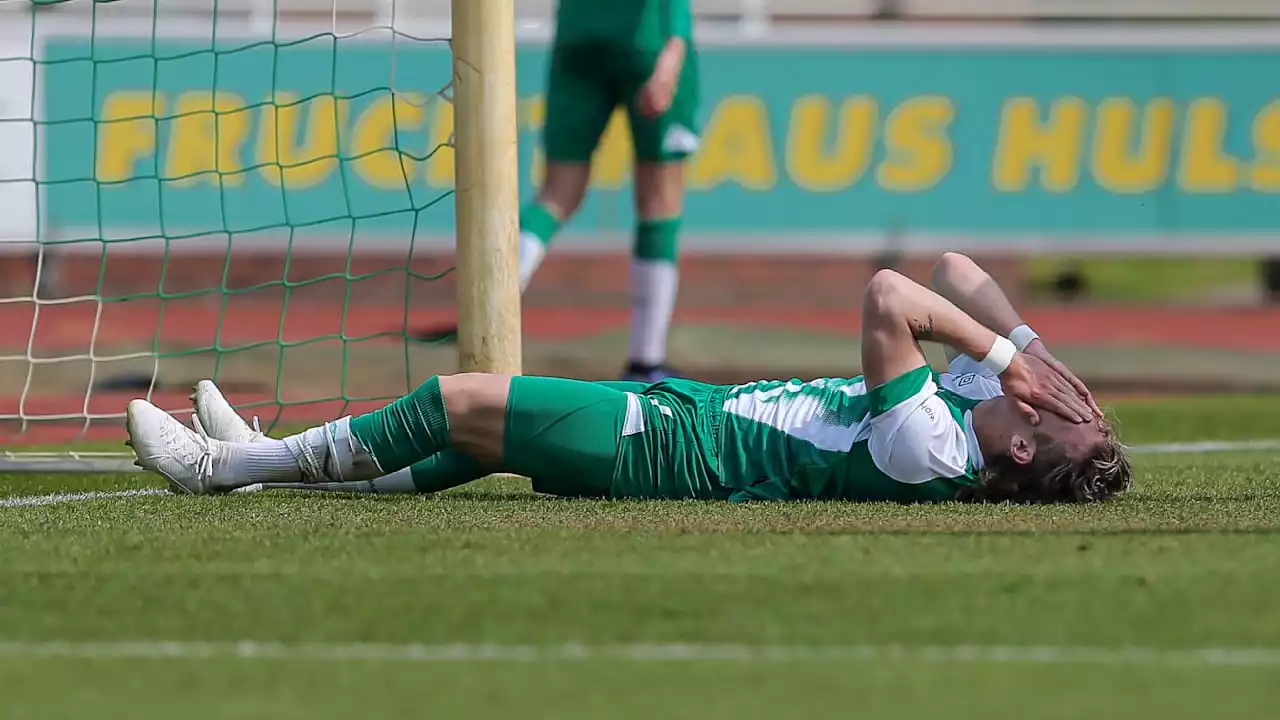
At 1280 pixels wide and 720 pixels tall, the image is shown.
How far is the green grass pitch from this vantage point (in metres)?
2.74

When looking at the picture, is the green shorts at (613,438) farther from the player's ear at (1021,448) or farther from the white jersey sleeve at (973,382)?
the player's ear at (1021,448)

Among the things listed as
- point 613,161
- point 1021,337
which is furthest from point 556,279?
point 1021,337

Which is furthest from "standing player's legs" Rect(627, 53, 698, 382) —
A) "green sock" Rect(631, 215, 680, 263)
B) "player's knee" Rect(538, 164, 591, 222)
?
"player's knee" Rect(538, 164, 591, 222)

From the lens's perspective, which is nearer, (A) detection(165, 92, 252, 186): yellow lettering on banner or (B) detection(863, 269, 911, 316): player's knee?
(B) detection(863, 269, 911, 316): player's knee

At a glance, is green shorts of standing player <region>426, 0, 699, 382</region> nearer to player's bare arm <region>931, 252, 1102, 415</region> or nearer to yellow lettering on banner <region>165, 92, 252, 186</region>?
player's bare arm <region>931, 252, 1102, 415</region>

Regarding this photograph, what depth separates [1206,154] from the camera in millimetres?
11320

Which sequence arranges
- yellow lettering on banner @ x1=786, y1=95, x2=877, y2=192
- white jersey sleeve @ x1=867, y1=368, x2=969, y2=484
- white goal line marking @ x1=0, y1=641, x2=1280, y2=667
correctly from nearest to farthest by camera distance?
white goal line marking @ x1=0, y1=641, x2=1280, y2=667, white jersey sleeve @ x1=867, y1=368, x2=969, y2=484, yellow lettering on banner @ x1=786, y1=95, x2=877, y2=192

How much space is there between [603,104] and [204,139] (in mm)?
4552

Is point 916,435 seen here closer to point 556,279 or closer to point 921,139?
point 921,139

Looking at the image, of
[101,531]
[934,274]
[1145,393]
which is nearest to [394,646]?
[101,531]

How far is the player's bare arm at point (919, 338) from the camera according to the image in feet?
14.3

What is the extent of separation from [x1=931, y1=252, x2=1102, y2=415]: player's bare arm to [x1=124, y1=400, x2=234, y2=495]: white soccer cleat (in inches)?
72.5

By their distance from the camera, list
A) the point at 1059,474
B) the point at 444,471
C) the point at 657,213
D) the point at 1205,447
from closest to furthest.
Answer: the point at 1059,474, the point at 444,471, the point at 1205,447, the point at 657,213

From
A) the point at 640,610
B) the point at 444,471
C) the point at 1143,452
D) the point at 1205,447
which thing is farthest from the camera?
A: the point at 1205,447
